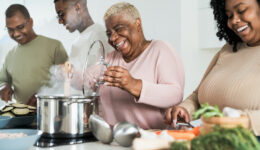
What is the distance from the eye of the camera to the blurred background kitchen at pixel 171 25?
2070 millimetres

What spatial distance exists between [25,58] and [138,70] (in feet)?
2.75

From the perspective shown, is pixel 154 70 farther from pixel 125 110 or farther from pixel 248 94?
pixel 248 94

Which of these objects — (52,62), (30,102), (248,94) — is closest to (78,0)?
(52,62)

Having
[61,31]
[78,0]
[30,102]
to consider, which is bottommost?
[30,102]

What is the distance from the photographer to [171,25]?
2.76m

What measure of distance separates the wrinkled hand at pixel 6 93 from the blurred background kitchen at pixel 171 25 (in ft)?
0.63

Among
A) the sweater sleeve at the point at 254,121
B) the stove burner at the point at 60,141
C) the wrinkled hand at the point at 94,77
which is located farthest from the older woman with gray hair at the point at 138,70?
the sweater sleeve at the point at 254,121

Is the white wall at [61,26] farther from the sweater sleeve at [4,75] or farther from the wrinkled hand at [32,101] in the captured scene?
the wrinkled hand at [32,101]

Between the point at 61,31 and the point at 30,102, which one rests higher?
the point at 61,31

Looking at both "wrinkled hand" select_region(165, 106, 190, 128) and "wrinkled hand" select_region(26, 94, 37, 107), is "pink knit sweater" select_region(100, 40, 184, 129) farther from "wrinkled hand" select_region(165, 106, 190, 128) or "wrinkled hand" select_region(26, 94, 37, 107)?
"wrinkled hand" select_region(26, 94, 37, 107)

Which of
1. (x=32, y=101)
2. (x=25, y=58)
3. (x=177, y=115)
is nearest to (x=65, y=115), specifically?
(x=177, y=115)

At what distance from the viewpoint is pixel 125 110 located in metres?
1.65

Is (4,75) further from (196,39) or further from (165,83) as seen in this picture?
(196,39)

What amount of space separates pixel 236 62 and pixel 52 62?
3.89 ft
